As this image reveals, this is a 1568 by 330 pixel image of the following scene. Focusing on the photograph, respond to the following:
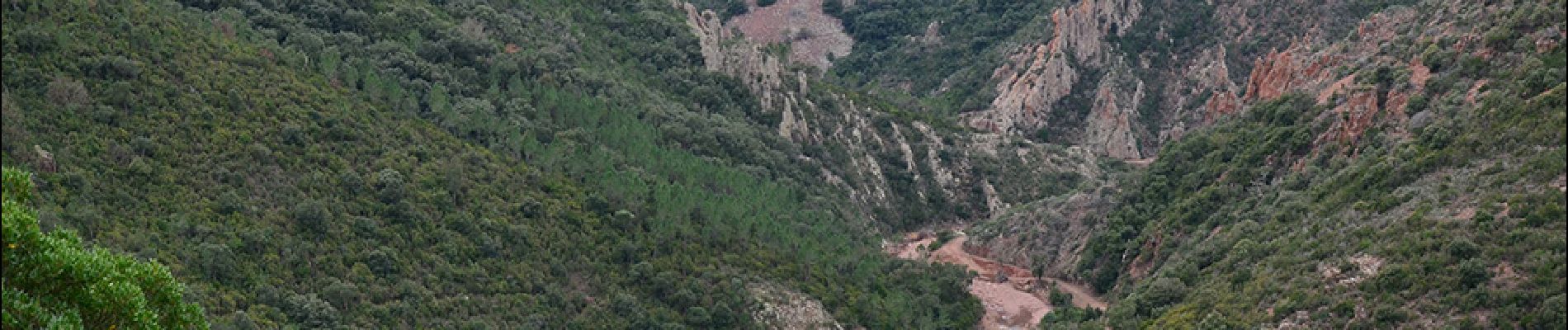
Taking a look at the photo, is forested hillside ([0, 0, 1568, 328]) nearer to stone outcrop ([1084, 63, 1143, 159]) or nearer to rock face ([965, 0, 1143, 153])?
stone outcrop ([1084, 63, 1143, 159])

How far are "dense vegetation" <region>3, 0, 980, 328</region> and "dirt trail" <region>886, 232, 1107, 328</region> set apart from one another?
2167 mm

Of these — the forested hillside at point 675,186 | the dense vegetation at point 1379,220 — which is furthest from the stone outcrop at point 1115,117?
the dense vegetation at point 1379,220

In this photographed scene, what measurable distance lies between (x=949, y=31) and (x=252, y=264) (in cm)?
13259

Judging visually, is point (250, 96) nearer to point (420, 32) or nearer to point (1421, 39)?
point (420, 32)

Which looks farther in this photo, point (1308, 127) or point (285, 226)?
point (1308, 127)

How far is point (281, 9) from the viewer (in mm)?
98188

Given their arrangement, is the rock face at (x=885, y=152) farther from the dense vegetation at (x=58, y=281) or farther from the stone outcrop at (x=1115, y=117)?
the dense vegetation at (x=58, y=281)

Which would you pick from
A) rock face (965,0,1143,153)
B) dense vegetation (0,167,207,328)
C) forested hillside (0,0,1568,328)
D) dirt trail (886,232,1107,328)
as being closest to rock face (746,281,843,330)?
forested hillside (0,0,1568,328)

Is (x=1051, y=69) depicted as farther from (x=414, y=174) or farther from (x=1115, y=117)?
(x=414, y=174)

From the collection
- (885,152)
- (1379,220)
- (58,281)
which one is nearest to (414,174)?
(1379,220)

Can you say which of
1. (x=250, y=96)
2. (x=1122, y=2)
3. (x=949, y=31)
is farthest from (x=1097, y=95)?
(x=250, y=96)

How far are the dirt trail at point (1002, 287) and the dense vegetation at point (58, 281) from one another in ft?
229

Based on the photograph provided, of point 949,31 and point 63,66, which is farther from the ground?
point 63,66

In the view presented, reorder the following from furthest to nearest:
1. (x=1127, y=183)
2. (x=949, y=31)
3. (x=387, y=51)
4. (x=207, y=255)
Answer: (x=949, y=31)
(x=1127, y=183)
(x=387, y=51)
(x=207, y=255)
